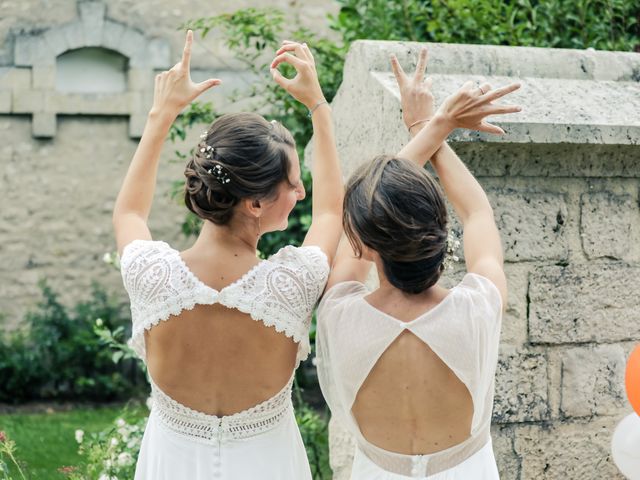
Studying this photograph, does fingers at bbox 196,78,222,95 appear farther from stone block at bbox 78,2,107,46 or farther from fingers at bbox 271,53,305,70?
stone block at bbox 78,2,107,46

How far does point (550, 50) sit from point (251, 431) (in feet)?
5.31

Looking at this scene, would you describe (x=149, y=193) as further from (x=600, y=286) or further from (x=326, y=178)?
(x=600, y=286)

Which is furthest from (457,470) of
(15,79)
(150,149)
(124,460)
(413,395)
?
(15,79)

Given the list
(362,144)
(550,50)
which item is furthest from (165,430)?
(550,50)

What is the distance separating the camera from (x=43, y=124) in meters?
8.46

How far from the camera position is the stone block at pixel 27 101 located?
839 cm

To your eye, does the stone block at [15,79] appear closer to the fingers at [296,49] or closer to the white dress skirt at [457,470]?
the fingers at [296,49]

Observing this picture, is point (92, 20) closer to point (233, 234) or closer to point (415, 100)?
point (415, 100)

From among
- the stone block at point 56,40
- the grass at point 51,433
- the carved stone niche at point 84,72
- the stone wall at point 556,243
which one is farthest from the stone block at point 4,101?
the stone wall at point 556,243

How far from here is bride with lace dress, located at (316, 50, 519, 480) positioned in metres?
1.96

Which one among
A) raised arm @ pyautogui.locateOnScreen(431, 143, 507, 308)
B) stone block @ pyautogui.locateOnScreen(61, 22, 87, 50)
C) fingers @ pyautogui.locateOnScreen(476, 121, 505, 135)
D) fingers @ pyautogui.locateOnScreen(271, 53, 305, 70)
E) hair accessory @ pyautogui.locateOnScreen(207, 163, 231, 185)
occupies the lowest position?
stone block @ pyautogui.locateOnScreen(61, 22, 87, 50)

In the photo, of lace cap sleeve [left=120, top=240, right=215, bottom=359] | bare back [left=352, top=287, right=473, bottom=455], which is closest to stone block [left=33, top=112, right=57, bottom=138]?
lace cap sleeve [left=120, top=240, right=215, bottom=359]

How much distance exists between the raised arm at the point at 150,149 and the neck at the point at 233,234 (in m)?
0.25

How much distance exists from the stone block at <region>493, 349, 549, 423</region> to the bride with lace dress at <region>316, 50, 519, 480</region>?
646 mm
